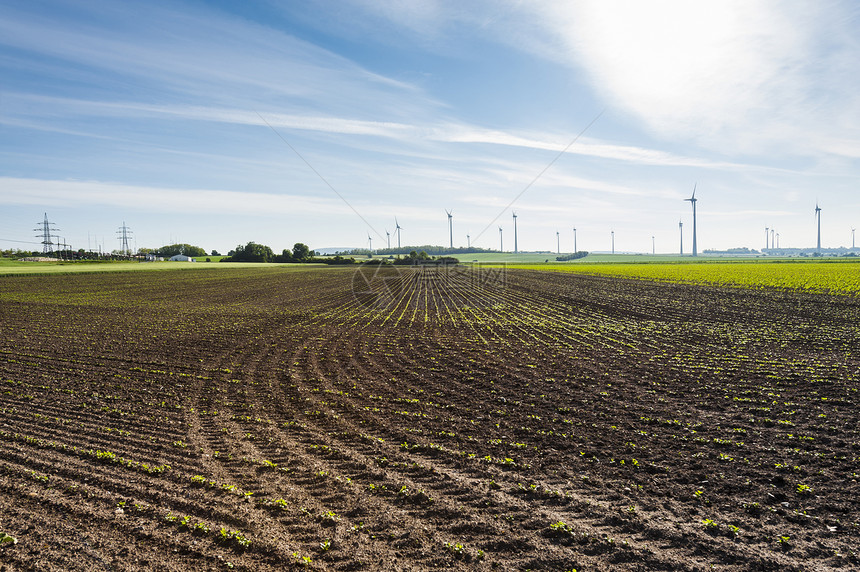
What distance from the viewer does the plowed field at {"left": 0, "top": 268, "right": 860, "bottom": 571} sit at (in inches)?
243

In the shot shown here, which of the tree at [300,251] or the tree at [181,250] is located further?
the tree at [181,250]

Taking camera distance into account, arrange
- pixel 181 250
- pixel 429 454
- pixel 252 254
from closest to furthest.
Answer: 1. pixel 429 454
2. pixel 252 254
3. pixel 181 250

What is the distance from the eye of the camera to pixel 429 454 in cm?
889

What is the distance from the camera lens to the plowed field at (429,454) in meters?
6.18

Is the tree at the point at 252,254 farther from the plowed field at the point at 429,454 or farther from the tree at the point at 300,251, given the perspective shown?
the plowed field at the point at 429,454

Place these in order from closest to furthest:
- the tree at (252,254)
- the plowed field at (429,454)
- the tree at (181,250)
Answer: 1. the plowed field at (429,454)
2. the tree at (252,254)
3. the tree at (181,250)

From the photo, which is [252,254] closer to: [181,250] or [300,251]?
[300,251]

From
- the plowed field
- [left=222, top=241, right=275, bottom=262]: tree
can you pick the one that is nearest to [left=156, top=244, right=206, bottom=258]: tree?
[left=222, top=241, right=275, bottom=262]: tree

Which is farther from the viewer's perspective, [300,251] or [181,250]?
[181,250]

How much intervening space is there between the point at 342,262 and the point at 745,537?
128462mm

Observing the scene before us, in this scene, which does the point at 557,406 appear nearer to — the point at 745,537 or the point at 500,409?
the point at 500,409

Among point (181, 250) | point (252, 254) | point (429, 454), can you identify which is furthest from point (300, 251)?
point (429, 454)

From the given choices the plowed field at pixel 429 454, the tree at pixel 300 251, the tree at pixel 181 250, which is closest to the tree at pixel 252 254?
the tree at pixel 300 251

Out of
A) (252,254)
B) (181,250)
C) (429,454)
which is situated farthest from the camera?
(181,250)
